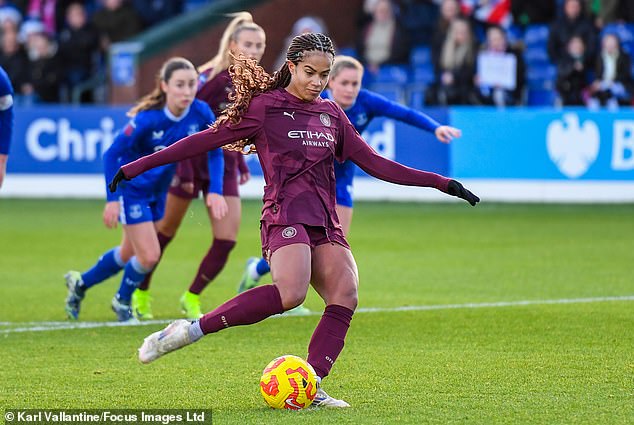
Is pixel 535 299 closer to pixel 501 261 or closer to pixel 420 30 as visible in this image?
pixel 501 261

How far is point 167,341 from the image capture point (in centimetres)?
627

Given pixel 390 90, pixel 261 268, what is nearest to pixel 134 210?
pixel 261 268

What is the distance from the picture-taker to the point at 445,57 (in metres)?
20.6

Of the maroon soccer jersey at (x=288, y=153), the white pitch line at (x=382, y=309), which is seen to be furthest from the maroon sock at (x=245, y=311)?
the white pitch line at (x=382, y=309)

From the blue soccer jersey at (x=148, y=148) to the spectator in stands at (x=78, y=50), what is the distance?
1432cm

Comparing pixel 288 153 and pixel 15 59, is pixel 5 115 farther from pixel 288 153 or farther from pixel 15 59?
pixel 15 59

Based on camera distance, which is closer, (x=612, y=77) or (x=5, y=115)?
(x=5, y=115)

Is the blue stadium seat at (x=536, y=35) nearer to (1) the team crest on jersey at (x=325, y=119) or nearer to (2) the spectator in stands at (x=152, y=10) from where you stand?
(2) the spectator in stands at (x=152, y=10)

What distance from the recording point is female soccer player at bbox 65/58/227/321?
9.16 meters

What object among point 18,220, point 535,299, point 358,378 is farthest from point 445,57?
point 358,378

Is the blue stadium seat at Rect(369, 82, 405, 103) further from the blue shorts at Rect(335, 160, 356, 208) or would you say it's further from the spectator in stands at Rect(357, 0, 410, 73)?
the blue shorts at Rect(335, 160, 356, 208)

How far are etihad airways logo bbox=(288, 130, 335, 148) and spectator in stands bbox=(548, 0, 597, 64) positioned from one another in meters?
13.9

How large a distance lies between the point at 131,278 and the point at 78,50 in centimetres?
1462

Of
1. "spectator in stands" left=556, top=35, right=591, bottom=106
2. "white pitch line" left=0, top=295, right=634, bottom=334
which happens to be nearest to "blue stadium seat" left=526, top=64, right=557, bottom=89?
"spectator in stands" left=556, top=35, right=591, bottom=106
